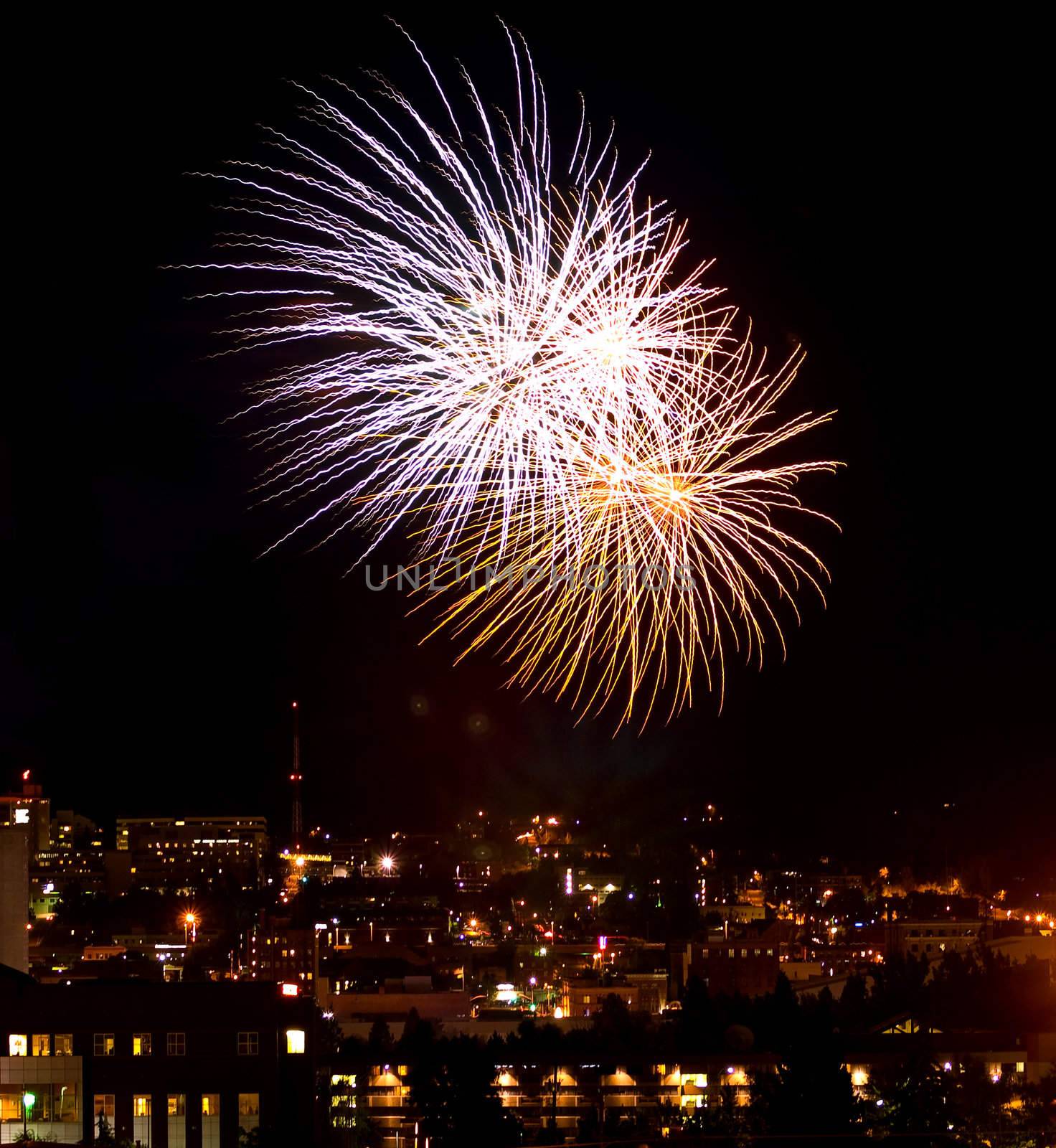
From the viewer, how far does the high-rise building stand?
13570mm

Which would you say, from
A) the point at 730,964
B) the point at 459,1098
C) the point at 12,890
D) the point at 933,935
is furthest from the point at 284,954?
the point at 459,1098

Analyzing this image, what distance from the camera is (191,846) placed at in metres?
57.9

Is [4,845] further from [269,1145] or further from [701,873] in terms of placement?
[701,873]

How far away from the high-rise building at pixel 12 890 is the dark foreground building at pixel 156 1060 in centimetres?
219

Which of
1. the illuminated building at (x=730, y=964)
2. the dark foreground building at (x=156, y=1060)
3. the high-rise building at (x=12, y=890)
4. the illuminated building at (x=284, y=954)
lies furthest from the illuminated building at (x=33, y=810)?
the dark foreground building at (x=156, y=1060)

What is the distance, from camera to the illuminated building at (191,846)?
54.3 m

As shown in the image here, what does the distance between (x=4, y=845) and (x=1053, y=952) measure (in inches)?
857

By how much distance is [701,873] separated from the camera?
50656 millimetres

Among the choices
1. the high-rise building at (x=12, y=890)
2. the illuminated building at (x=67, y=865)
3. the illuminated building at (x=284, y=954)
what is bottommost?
the illuminated building at (x=284, y=954)

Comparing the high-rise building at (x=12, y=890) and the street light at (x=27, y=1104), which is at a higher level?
the high-rise building at (x=12, y=890)

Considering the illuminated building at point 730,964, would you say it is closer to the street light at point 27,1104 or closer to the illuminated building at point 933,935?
the illuminated building at point 933,935

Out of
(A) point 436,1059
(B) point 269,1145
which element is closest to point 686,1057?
(A) point 436,1059

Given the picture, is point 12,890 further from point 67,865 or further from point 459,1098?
point 67,865

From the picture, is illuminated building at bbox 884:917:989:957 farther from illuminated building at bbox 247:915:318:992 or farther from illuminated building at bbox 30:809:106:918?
illuminated building at bbox 30:809:106:918
